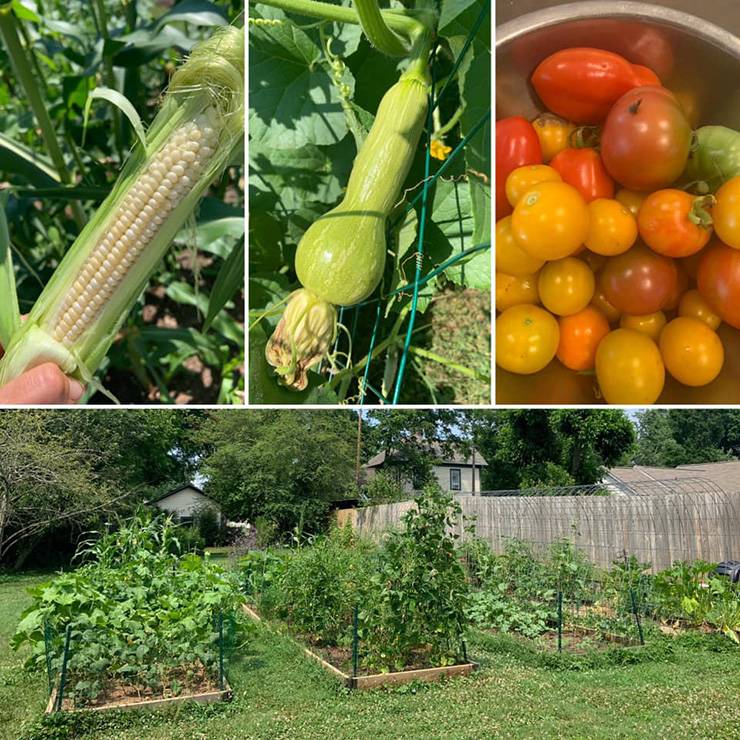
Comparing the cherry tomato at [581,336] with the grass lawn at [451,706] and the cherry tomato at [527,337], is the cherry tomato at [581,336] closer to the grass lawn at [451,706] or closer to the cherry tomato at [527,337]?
the cherry tomato at [527,337]

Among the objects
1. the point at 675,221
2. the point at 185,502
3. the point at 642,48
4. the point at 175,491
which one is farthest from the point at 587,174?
the point at 185,502

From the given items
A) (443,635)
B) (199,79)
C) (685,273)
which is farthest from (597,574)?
(199,79)

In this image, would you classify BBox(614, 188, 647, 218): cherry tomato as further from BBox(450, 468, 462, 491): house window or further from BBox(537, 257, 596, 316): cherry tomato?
BBox(450, 468, 462, 491): house window

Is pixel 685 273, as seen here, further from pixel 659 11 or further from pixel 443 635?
pixel 443 635

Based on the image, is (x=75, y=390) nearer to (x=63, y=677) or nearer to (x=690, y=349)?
(x=690, y=349)

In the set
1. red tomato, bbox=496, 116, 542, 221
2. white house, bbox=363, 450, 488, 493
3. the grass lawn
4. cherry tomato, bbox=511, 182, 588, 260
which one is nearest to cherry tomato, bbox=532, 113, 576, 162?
red tomato, bbox=496, 116, 542, 221

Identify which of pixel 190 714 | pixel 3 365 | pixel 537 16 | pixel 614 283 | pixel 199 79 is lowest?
pixel 190 714

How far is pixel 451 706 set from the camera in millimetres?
3145

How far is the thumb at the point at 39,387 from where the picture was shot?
5.65 feet

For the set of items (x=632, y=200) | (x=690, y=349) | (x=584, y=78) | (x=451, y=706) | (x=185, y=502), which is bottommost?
(x=451, y=706)

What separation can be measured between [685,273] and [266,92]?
1.17 m

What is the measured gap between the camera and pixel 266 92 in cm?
187

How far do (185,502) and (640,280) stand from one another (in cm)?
553

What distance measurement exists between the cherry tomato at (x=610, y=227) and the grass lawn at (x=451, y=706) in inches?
78.9
